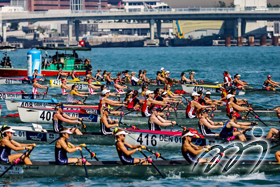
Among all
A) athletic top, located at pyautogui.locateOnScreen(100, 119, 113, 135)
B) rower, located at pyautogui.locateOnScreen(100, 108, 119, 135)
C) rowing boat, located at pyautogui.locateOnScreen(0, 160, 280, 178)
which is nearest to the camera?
rowing boat, located at pyautogui.locateOnScreen(0, 160, 280, 178)

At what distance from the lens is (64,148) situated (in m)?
18.6

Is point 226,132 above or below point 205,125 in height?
below

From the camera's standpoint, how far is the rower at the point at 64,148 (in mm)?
18578

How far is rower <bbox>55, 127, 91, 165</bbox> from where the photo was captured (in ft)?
61.0

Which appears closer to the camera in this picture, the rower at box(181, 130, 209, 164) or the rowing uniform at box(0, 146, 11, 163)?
the rower at box(181, 130, 209, 164)

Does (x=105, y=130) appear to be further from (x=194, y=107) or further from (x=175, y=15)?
(x=175, y=15)

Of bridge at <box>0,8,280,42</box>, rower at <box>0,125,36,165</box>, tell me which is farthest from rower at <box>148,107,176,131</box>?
bridge at <box>0,8,280,42</box>

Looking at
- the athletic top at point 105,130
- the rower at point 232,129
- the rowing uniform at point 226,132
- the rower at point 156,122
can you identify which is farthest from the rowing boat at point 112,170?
the rower at point 156,122

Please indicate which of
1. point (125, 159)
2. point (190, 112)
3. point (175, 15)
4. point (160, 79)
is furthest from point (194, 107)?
point (175, 15)

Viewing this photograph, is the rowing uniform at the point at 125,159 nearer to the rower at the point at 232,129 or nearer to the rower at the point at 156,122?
the rower at the point at 156,122

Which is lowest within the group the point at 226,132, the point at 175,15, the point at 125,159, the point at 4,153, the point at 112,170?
the point at 112,170

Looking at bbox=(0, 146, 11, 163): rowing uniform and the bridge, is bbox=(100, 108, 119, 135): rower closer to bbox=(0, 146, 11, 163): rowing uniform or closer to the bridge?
bbox=(0, 146, 11, 163): rowing uniform

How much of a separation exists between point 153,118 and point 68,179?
5801 millimetres

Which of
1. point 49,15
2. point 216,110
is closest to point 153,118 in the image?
point 216,110
